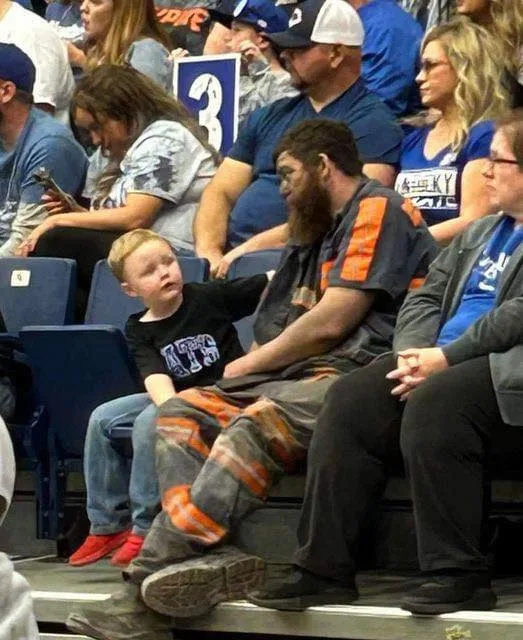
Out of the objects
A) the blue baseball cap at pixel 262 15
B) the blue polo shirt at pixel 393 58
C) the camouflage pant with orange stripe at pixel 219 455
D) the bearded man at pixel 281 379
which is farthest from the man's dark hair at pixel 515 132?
the blue baseball cap at pixel 262 15

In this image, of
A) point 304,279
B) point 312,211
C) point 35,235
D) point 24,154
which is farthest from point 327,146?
point 24,154

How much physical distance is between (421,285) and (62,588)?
1.30 m

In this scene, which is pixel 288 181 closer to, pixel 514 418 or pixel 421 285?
→ pixel 421 285

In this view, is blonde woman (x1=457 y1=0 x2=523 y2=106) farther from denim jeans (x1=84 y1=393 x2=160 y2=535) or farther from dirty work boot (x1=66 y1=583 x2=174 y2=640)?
dirty work boot (x1=66 y1=583 x2=174 y2=640)

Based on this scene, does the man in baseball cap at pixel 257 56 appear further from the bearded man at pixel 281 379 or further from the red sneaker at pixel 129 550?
the red sneaker at pixel 129 550

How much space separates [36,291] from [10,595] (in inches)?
121

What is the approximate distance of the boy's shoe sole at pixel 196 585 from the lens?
15.4 feet

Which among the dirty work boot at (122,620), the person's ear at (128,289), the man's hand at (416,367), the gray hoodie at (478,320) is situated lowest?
the dirty work boot at (122,620)

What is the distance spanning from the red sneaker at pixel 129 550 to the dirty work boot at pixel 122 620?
44cm

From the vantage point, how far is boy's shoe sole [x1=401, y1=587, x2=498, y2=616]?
4484mm

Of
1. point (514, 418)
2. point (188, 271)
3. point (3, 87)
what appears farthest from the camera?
point (3, 87)

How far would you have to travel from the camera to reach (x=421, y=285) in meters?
5.09

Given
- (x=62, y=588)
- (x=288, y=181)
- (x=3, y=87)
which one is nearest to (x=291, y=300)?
(x=288, y=181)

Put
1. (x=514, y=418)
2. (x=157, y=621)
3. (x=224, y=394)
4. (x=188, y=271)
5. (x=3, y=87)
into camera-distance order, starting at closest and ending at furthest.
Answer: (x=514, y=418) < (x=157, y=621) < (x=224, y=394) < (x=188, y=271) < (x=3, y=87)
